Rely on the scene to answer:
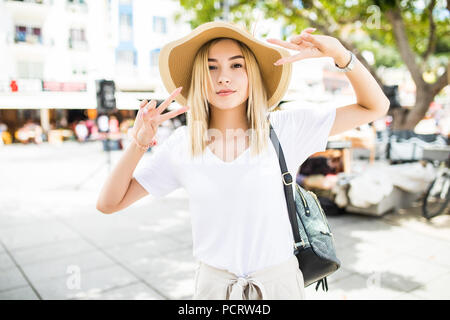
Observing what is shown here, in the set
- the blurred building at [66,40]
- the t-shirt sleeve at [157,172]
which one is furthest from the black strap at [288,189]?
the blurred building at [66,40]

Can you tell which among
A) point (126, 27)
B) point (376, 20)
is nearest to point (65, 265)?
point (376, 20)

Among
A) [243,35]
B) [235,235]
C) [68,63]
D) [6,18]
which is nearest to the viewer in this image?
[235,235]

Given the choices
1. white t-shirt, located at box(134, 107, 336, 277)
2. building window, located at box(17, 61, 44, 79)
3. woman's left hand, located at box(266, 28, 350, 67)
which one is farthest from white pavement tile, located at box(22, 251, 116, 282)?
building window, located at box(17, 61, 44, 79)

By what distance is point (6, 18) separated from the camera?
21.6 m

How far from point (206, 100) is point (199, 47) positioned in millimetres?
231

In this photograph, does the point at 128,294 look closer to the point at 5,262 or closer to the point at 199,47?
the point at 5,262

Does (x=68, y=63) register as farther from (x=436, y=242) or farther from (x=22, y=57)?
(x=436, y=242)

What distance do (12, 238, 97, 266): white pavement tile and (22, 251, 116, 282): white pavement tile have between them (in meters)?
0.13

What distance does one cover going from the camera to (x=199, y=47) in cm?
160

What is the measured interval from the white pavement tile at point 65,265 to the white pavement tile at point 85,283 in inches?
4.8

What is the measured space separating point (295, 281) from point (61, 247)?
13.4 feet

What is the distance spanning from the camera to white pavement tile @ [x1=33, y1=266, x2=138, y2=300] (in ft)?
11.4

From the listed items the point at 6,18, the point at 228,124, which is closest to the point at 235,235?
the point at 228,124
